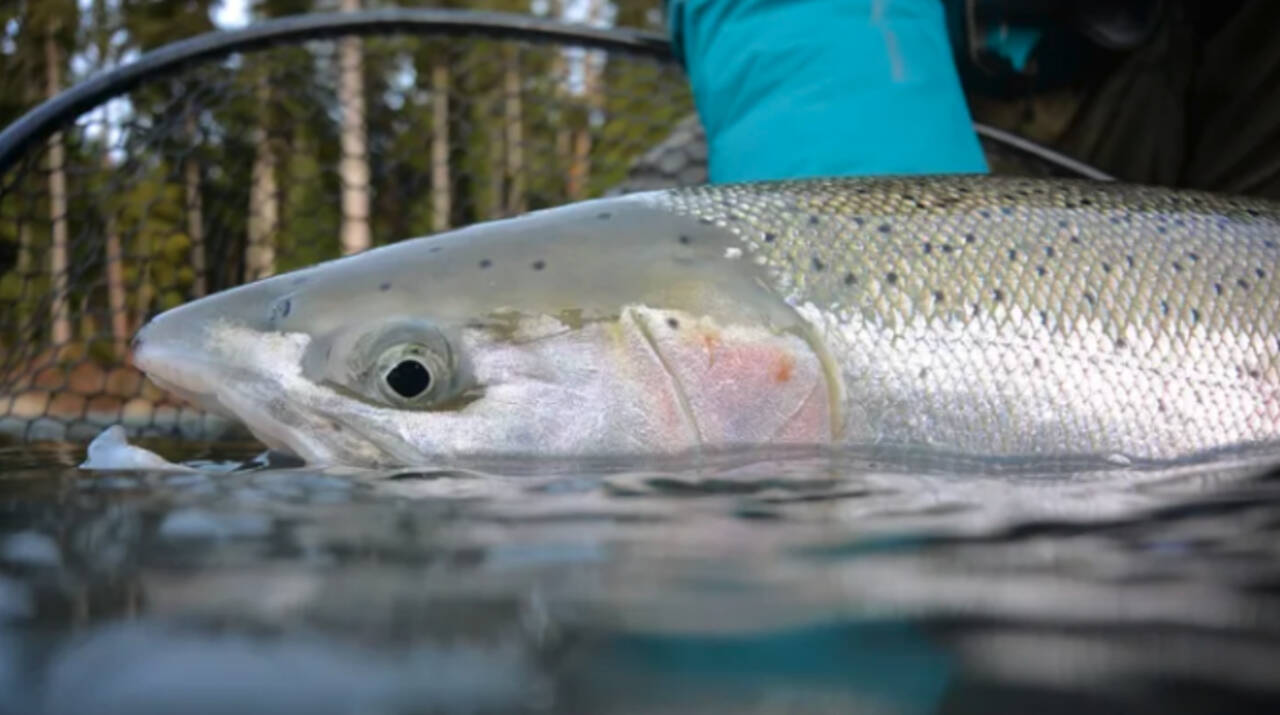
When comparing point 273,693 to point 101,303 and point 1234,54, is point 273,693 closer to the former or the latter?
point 1234,54

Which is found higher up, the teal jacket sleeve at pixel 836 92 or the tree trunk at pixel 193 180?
the teal jacket sleeve at pixel 836 92

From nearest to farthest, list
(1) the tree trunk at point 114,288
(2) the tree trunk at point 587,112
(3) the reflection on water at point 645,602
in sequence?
1. (3) the reflection on water at point 645,602
2. (1) the tree trunk at point 114,288
3. (2) the tree trunk at point 587,112

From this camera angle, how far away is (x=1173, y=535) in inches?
19.6

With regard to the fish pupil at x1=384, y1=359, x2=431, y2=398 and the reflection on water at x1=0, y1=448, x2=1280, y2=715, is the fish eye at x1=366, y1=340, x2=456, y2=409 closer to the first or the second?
the fish pupil at x1=384, y1=359, x2=431, y2=398

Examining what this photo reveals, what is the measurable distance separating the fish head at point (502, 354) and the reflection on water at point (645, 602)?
25cm

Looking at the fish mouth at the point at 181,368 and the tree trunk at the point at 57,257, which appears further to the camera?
the tree trunk at the point at 57,257

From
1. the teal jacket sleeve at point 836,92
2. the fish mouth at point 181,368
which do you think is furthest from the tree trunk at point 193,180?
the fish mouth at point 181,368

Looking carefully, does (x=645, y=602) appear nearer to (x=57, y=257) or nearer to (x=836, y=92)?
(x=836, y=92)

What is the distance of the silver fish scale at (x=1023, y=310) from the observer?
3.18ft

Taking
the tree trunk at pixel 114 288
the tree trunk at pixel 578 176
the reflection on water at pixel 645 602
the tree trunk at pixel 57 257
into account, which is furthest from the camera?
the tree trunk at pixel 578 176

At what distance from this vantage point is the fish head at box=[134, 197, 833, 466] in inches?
35.5

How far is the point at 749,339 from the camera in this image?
0.98 metres

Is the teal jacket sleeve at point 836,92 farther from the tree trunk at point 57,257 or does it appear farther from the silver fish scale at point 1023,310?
the tree trunk at point 57,257

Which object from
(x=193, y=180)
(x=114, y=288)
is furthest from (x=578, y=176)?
(x=114, y=288)
